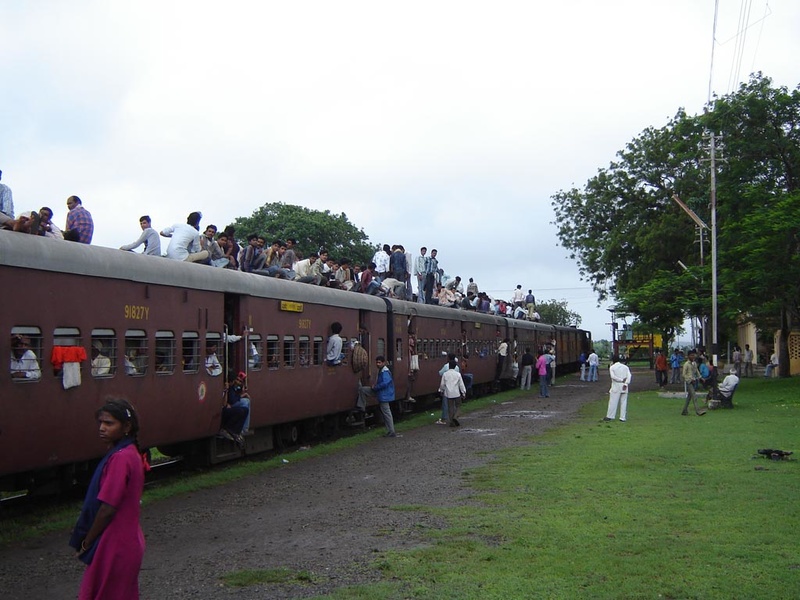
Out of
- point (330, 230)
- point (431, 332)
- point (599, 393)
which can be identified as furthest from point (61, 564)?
point (330, 230)

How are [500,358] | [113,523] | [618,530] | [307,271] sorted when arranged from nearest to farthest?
[113,523] < [618,530] < [307,271] < [500,358]

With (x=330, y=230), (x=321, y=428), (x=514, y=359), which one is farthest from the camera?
(x=330, y=230)

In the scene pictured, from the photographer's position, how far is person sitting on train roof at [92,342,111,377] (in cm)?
1040

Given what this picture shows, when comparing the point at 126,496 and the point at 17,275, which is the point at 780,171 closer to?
the point at 17,275

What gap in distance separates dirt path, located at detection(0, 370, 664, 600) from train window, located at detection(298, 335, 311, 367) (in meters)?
1.88

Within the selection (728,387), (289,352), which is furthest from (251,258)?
(728,387)

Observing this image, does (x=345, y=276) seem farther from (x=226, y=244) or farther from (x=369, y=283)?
(x=226, y=244)

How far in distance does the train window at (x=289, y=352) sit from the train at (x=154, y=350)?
18 millimetres

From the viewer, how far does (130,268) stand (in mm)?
11172

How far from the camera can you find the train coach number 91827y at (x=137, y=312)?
11062 mm

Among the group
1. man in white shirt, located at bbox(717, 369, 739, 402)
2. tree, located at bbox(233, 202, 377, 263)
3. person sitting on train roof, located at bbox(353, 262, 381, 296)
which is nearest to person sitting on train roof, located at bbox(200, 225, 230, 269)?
person sitting on train roof, located at bbox(353, 262, 381, 296)

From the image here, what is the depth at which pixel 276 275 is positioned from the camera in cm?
1655

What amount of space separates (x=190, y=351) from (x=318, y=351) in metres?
5.08

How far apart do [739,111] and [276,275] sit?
23.1 meters
